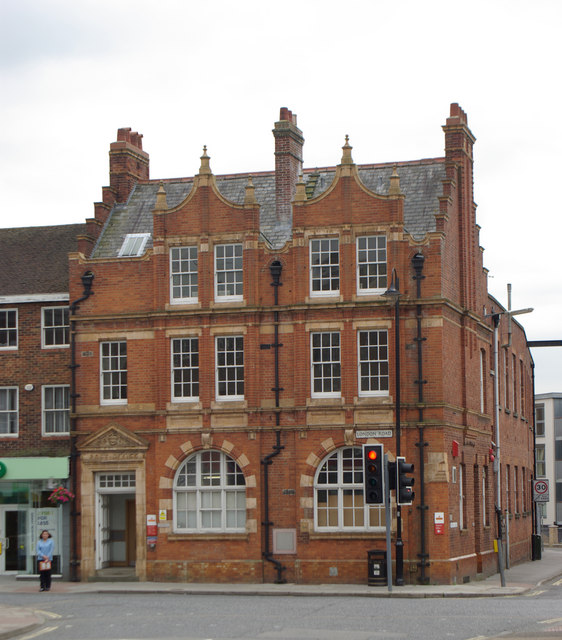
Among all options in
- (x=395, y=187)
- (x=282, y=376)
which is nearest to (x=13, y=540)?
(x=282, y=376)

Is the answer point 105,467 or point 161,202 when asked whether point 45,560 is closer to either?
point 105,467

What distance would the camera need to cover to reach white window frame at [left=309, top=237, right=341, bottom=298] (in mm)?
36000

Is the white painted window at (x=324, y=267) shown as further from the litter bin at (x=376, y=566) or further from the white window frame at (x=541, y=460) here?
the white window frame at (x=541, y=460)

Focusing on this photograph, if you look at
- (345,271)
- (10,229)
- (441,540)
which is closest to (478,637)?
(441,540)

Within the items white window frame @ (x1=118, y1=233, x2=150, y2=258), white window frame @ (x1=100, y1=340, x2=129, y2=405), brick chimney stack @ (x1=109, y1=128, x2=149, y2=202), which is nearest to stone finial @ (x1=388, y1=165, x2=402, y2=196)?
white window frame @ (x1=118, y1=233, x2=150, y2=258)

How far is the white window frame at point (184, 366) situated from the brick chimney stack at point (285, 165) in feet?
16.4

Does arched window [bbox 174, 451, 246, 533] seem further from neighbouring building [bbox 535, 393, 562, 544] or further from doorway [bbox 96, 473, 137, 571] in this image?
neighbouring building [bbox 535, 393, 562, 544]

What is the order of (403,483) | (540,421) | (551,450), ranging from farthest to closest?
(540,421)
(551,450)
(403,483)

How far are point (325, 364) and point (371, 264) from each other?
10.7 ft

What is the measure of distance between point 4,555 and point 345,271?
14.3 m

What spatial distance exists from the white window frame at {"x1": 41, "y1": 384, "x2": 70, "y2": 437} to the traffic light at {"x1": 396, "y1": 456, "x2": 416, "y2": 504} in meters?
12.1

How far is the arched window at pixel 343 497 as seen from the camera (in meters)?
34.9

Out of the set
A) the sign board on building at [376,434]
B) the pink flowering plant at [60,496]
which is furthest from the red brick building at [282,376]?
the pink flowering plant at [60,496]

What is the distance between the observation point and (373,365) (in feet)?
116
